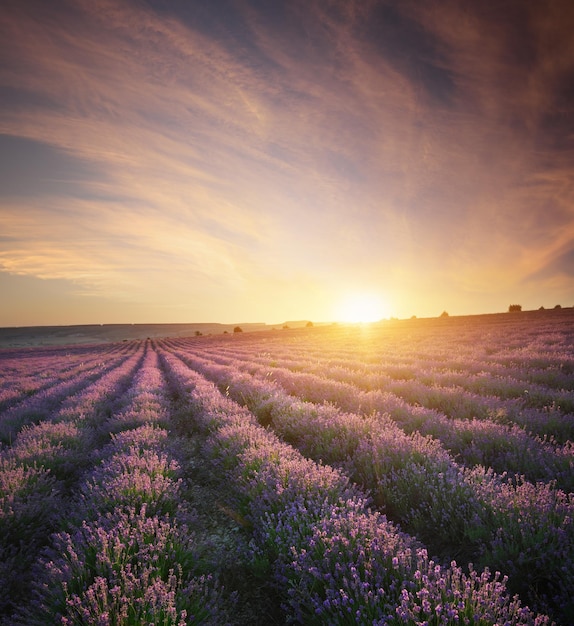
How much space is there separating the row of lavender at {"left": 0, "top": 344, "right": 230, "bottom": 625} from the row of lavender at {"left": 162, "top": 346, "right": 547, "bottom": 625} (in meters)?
0.59

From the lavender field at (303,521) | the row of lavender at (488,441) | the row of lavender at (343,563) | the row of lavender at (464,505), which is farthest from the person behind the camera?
the row of lavender at (488,441)

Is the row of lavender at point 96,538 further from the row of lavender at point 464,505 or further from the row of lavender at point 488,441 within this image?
the row of lavender at point 488,441

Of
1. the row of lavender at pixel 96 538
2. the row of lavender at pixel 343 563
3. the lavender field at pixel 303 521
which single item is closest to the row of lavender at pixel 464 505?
the lavender field at pixel 303 521

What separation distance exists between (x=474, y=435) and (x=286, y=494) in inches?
108

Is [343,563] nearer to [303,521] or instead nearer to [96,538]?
[303,521]

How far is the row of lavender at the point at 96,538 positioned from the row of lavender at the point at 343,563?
59 cm

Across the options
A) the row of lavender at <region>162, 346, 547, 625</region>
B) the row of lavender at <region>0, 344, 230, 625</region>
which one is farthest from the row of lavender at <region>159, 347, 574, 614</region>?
the row of lavender at <region>0, 344, 230, 625</region>

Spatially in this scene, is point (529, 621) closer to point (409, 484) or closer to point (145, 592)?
point (409, 484)

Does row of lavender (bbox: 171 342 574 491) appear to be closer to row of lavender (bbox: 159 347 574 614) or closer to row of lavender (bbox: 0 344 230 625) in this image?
row of lavender (bbox: 159 347 574 614)

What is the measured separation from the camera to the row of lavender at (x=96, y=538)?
1976 millimetres

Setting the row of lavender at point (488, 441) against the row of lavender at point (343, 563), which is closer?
the row of lavender at point (343, 563)

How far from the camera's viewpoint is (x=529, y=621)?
1617 mm

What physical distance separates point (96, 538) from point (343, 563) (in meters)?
1.92

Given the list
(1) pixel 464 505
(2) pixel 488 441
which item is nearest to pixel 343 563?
(1) pixel 464 505
